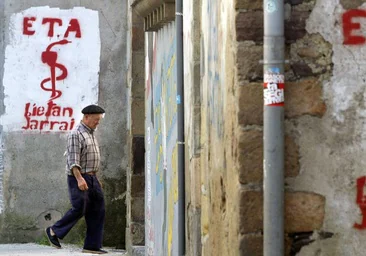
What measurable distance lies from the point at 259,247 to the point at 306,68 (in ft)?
2.64

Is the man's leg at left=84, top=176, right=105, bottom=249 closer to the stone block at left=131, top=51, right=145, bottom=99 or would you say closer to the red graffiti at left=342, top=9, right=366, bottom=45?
the stone block at left=131, top=51, right=145, bottom=99

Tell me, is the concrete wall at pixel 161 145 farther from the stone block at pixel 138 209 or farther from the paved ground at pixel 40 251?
the paved ground at pixel 40 251

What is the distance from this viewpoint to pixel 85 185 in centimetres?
1223

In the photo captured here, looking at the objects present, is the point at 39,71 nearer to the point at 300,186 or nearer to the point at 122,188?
the point at 122,188

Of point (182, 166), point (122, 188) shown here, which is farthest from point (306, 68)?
point (122, 188)

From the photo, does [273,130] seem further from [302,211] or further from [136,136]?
[136,136]

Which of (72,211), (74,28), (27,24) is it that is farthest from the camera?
(74,28)

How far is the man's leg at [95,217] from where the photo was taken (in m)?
12.6

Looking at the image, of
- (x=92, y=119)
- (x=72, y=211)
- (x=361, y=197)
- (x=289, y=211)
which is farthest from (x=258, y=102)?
(x=72, y=211)

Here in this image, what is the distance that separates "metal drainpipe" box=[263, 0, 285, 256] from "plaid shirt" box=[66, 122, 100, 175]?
7159mm

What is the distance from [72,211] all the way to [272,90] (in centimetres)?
761

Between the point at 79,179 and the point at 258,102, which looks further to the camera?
Answer: the point at 79,179

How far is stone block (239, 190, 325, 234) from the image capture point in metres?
5.30

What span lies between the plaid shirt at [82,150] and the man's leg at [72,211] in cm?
17
